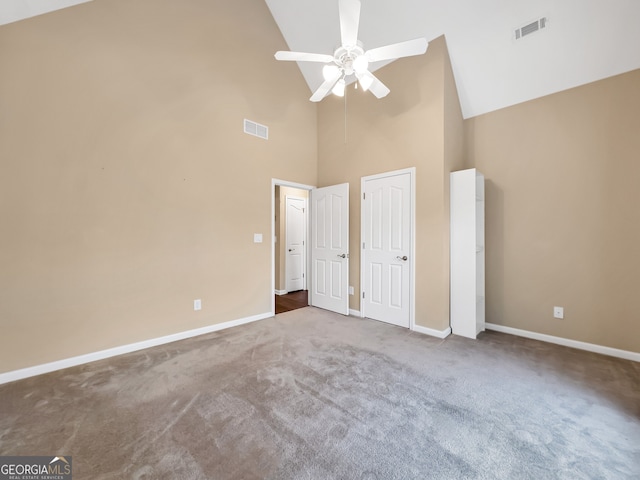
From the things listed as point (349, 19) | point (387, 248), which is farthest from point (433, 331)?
point (349, 19)

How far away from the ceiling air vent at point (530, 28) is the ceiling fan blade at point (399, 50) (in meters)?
1.46

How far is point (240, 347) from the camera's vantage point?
115 inches

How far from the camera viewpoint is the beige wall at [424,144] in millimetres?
3176

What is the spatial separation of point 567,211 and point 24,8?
5732 millimetres

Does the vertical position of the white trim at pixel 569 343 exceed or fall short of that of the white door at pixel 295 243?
it falls short

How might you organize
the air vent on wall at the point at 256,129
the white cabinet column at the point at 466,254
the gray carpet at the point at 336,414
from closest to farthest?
the gray carpet at the point at 336,414
the white cabinet column at the point at 466,254
the air vent on wall at the point at 256,129

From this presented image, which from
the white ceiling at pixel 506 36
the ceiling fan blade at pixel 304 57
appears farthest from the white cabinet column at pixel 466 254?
the ceiling fan blade at pixel 304 57

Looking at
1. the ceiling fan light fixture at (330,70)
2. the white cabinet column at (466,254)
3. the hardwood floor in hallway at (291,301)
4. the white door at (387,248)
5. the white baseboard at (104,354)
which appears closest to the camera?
the white baseboard at (104,354)

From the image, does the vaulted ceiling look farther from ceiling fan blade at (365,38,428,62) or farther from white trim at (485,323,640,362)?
white trim at (485,323,640,362)

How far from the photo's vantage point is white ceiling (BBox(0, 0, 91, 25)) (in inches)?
84.8

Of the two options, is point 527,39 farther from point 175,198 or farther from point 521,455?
point 175,198

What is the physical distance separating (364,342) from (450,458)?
1613 mm

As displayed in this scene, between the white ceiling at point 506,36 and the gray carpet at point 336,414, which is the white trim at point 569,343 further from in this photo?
the white ceiling at point 506,36

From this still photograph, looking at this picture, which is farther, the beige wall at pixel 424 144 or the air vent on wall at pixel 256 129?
the air vent on wall at pixel 256 129
